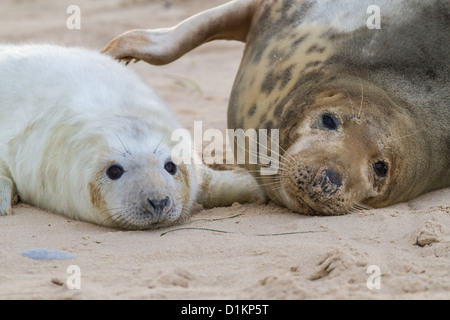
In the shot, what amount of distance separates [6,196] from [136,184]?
758 mm

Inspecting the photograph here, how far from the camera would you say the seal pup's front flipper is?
4852 millimetres

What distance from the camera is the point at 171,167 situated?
382 centimetres

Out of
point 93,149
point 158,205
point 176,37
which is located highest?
point 176,37

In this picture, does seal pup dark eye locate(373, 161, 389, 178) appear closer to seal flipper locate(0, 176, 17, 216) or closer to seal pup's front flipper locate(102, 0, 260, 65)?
seal pup's front flipper locate(102, 0, 260, 65)

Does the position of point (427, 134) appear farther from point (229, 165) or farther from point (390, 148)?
point (229, 165)

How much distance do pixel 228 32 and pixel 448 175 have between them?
1.67m

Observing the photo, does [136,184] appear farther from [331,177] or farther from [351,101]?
[351,101]

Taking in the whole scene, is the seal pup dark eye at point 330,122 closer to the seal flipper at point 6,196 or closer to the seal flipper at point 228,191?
the seal flipper at point 228,191

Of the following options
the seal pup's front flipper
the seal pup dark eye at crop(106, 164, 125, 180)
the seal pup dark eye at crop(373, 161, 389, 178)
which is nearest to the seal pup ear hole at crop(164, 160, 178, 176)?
the seal pup dark eye at crop(106, 164, 125, 180)

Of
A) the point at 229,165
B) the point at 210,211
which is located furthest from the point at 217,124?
the point at 210,211

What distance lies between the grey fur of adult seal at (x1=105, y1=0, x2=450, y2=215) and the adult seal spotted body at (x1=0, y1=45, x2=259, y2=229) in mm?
507

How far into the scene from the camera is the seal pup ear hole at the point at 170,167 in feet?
12.4

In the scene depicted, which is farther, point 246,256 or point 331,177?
point 331,177

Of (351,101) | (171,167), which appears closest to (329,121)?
(351,101)
